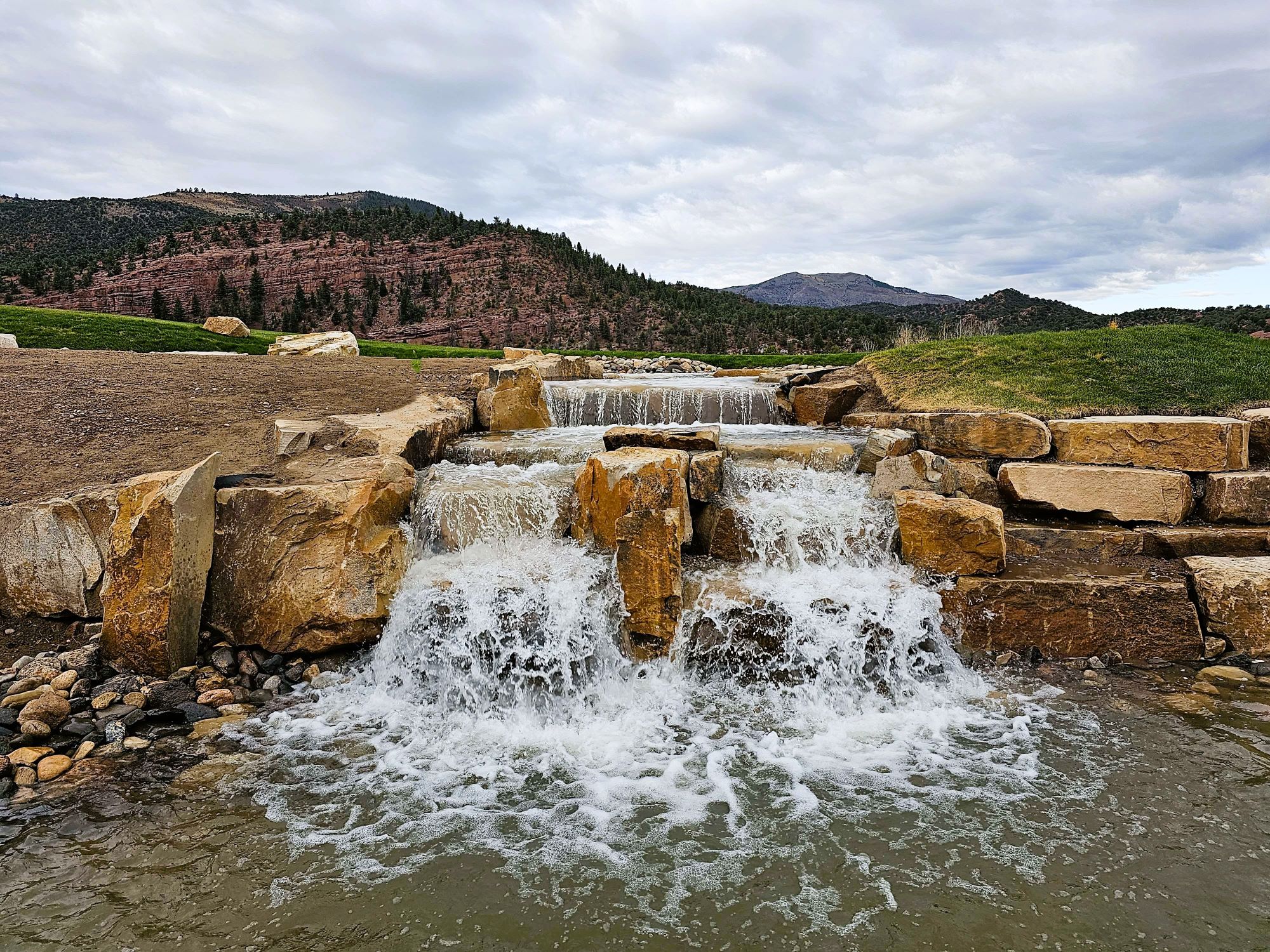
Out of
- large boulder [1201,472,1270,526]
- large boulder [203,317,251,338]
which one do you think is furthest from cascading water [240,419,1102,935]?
large boulder [203,317,251,338]

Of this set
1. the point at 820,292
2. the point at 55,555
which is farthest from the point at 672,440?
the point at 820,292

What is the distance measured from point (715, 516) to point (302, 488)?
13.4ft

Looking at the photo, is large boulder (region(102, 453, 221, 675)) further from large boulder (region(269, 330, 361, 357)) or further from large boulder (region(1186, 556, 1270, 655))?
large boulder (region(269, 330, 361, 357))

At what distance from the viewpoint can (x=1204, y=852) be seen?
351 centimetres

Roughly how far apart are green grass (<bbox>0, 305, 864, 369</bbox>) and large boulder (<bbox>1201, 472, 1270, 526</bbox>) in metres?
13.3

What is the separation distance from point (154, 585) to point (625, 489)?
4095 millimetres

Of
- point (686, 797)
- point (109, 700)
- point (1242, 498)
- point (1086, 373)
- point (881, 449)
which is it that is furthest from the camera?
point (1086, 373)

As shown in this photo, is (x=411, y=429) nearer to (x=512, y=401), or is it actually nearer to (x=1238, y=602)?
(x=512, y=401)

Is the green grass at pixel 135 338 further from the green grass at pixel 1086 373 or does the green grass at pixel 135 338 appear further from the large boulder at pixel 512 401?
the green grass at pixel 1086 373

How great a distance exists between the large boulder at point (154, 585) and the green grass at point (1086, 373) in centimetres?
917

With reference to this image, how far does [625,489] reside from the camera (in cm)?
652

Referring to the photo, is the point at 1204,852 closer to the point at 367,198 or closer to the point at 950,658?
the point at 950,658

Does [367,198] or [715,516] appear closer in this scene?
[715,516]

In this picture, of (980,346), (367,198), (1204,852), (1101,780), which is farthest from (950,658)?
(367,198)
